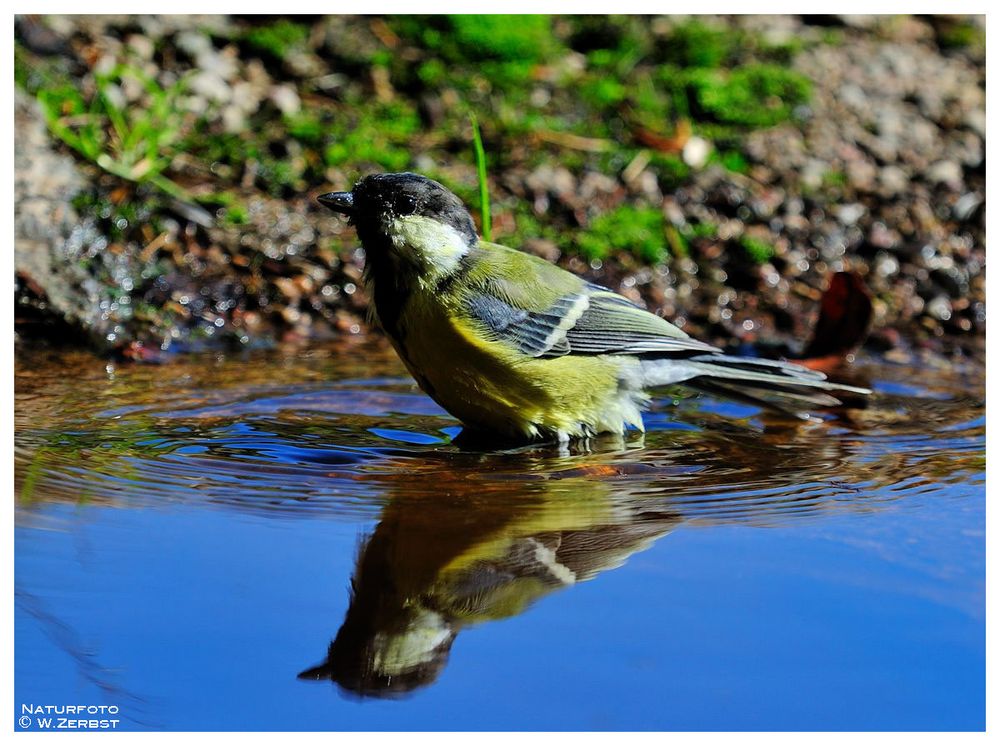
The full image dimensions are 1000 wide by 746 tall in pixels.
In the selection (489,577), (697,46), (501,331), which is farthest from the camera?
(697,46)

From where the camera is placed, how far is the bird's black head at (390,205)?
181 inches

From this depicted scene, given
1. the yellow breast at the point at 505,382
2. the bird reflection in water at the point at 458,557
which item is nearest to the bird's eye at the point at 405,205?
the yellow breast at the point at 505,382

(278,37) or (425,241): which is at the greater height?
(278,37)

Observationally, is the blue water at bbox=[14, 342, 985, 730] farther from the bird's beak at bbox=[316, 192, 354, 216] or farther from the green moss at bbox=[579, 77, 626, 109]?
the green moss at bbox=[579, 77, 626, 109]

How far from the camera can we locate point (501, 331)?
4.60 meters

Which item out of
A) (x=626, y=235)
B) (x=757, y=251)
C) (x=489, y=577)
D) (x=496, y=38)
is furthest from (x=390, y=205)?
(x=496, y=38)

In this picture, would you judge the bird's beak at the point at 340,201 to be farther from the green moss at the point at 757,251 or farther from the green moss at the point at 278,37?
the green moss at the point at 278,37

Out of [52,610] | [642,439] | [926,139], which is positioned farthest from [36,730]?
[926,139]

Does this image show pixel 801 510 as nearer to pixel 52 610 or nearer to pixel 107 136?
pixel 52 610

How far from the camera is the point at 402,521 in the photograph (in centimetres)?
342

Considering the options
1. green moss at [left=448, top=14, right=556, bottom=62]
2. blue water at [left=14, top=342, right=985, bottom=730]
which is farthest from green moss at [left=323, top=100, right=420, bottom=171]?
blue water at [left=14, top=342, right=985, bottom=730]

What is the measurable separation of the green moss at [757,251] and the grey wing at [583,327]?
2046 millimetres

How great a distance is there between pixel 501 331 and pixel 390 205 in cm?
64

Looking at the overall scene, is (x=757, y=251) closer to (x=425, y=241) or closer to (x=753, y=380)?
(x=753, y=380)
